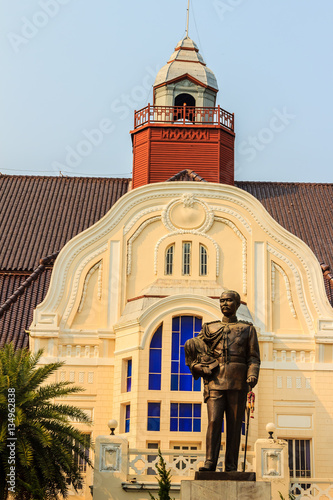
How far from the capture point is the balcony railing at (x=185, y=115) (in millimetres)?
47531

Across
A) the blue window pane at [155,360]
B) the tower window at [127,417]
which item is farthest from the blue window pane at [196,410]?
the tower window at [127,417]

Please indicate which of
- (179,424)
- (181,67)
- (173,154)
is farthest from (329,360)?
(181,67)

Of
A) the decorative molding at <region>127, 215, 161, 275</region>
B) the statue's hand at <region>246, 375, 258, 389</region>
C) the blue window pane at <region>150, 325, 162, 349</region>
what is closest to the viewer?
the statue's hand at <region>246, 375, 258, 389</region>

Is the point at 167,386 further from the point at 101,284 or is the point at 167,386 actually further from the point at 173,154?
the point at 173,154

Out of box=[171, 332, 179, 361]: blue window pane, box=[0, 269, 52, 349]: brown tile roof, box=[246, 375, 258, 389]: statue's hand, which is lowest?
box=[246, 375, 258, 389]: statue's hand

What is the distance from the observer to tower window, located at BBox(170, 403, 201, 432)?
37.4 meters

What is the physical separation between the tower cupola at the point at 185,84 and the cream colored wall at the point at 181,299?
28.2 ft

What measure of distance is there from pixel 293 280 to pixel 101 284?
24.6 feet

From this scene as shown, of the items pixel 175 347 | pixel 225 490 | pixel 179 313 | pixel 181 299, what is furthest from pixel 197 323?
pixel 225 490

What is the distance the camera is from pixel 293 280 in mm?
40906

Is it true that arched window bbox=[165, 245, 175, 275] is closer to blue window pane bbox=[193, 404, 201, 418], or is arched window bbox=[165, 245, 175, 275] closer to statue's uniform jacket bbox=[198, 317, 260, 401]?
blue window pane bbox=[193, 404, 201, 418]

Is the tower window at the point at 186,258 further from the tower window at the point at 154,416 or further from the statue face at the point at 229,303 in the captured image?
the statue face at the point at 229,303

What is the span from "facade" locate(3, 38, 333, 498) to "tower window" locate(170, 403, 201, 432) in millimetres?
44

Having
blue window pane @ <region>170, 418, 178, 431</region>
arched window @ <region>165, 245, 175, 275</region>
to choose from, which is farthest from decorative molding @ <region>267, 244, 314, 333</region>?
blue window pane @ <region>170, 418, 178, 431</region>
